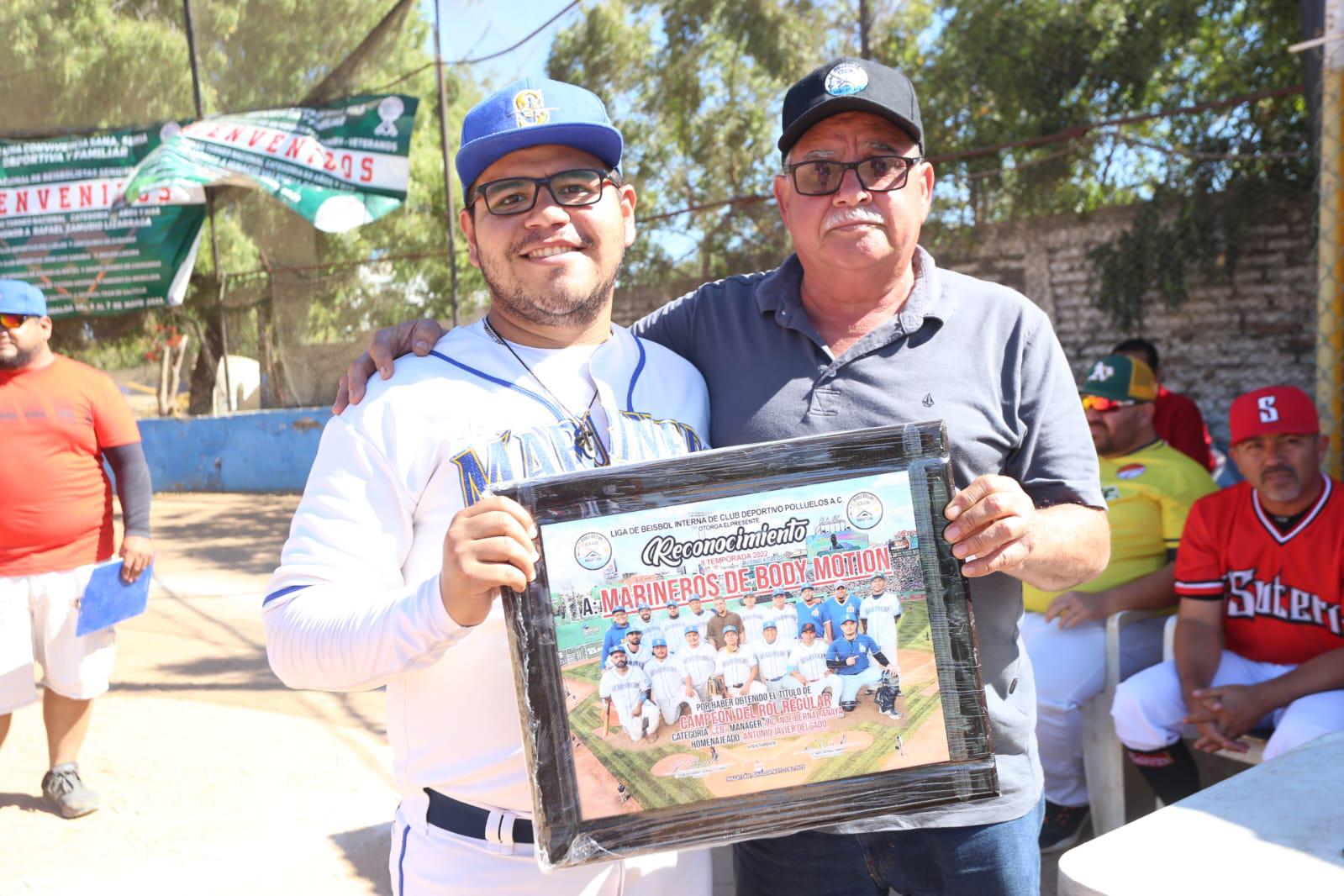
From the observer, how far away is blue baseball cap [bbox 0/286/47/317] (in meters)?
4.58

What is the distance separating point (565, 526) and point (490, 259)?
63 cm

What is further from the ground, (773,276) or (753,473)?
(773,276)

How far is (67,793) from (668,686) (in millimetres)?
4123

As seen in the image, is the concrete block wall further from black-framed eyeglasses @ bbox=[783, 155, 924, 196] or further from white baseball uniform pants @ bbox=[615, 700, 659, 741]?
white baseball uniform pants @ bbox=[615, 700, 659, 741]

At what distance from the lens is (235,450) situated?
1443 cm

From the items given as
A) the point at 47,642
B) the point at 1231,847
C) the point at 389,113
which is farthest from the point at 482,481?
the point at 389,113

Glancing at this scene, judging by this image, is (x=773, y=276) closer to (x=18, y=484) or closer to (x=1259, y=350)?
(x=18, y=484)

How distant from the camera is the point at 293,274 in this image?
14.0 metres

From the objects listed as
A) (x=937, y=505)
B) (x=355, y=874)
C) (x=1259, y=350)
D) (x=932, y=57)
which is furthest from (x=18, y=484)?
(x=932, y=57)

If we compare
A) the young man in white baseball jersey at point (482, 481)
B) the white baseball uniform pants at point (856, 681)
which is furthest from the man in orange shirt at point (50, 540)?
the white baseball uniform pants at point (856, 681)

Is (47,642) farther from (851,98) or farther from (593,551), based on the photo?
(851,98)

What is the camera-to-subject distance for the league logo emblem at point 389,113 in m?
12.7

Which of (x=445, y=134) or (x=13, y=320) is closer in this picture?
(x=13, y=320)

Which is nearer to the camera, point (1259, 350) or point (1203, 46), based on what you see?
point (1259, 350)
